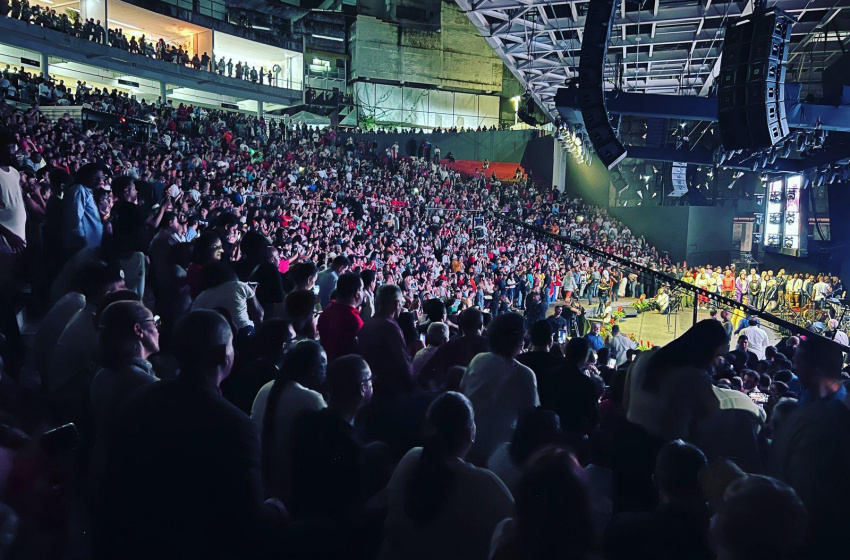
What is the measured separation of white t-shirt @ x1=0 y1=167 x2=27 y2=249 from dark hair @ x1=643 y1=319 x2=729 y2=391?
389 cm

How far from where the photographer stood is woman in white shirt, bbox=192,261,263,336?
12.2 feet

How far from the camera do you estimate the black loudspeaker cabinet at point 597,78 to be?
30.4ft

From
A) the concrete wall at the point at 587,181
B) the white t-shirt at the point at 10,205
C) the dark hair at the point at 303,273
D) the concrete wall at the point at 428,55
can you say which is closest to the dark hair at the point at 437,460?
the dark hair at the point at 303,273

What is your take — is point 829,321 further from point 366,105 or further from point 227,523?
point 366,105

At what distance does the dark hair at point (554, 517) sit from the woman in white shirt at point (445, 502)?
50cm

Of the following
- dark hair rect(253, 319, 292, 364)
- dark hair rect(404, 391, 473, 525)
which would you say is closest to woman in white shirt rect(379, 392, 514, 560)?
dark hair rect(404, 391, 473, 525)

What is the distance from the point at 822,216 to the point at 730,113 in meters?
13.3

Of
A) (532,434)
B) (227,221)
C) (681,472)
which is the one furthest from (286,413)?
(227,221)

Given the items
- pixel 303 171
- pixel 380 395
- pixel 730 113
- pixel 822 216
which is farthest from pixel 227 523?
pixel 822 216

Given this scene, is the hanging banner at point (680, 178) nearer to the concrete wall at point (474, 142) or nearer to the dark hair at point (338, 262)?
the concrete wall at point (474, 142)

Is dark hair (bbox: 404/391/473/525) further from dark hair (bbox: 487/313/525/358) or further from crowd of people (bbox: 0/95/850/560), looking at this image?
dark hair (bbox: 487/313/525/358)

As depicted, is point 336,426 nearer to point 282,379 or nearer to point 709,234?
point 282,379

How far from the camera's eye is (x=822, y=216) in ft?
66.4

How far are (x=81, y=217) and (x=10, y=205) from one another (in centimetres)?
51
